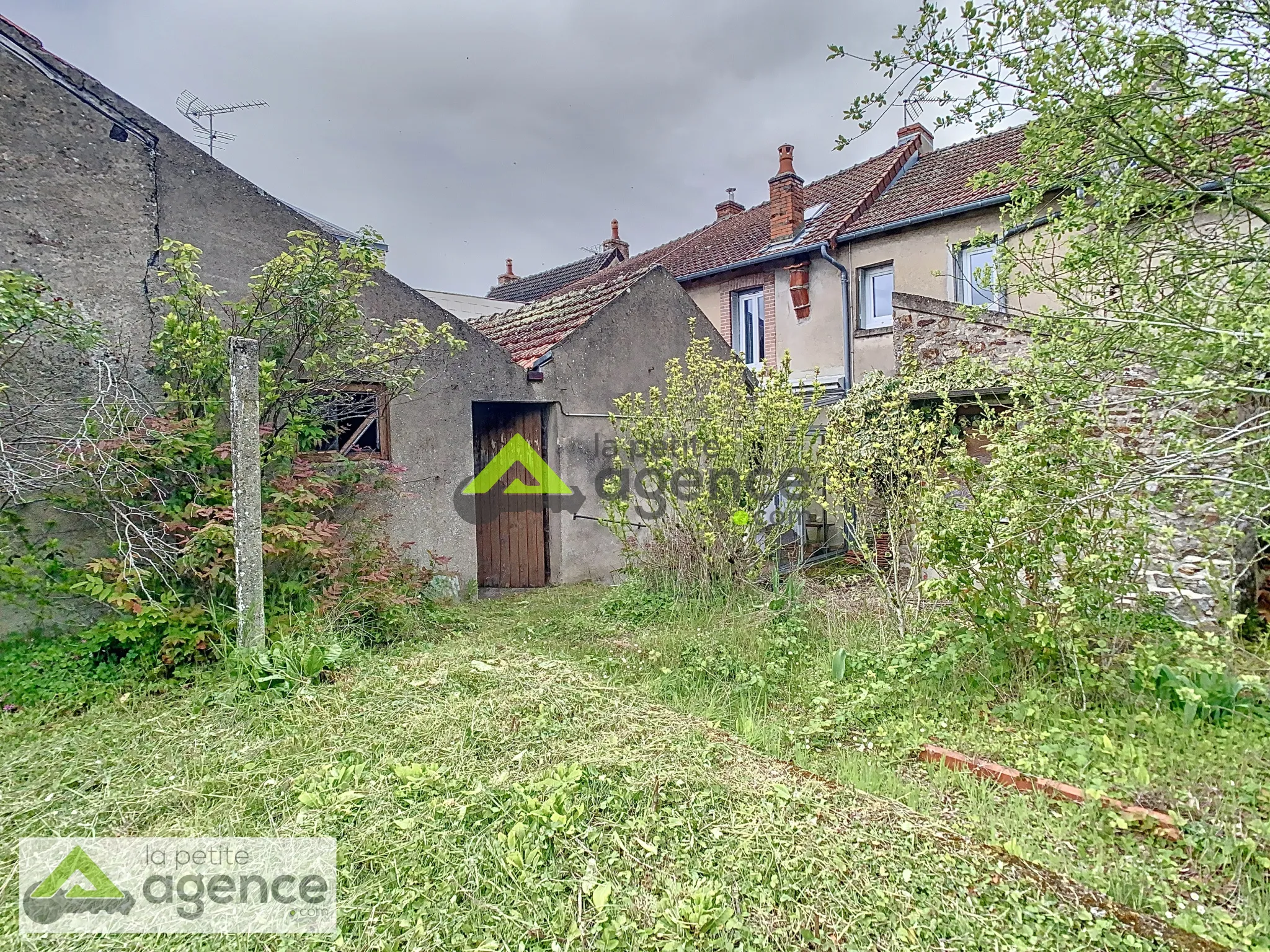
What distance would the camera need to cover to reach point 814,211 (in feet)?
49.8

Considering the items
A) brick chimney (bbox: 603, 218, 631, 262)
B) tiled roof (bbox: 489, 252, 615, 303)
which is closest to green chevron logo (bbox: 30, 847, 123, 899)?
tiled roof (bbox: 489, 252, 615, 303)

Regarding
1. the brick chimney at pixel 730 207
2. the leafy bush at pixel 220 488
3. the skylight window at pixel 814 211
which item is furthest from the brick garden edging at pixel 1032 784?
the brick chimney at pixel 730 207

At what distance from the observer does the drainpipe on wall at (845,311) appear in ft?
43.8

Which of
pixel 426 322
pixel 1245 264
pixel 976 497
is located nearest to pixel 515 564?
pixel 426 322

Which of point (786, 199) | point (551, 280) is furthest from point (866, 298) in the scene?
point (551, 280)

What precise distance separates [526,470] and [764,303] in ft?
29.2

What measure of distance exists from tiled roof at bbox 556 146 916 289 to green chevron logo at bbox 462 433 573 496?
6501 millimetres

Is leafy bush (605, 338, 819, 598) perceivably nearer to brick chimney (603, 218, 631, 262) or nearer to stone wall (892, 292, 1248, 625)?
stone wall (892, 292, 1248, 625)

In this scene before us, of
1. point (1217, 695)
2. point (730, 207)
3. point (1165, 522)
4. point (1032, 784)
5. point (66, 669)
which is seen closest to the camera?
point (1032, 784)

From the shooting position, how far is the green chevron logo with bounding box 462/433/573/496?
8.49 m

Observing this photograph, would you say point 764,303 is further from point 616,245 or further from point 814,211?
point 616,245

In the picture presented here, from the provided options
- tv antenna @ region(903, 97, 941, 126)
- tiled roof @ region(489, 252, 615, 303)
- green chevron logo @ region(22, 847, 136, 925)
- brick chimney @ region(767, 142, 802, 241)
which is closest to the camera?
green chevron logo @ region(22, 847, 136, 925)

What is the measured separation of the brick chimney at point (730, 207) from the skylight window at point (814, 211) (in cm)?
429

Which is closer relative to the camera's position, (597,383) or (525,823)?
(525,823)
